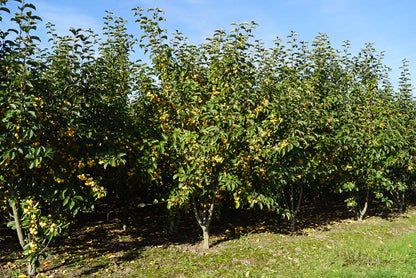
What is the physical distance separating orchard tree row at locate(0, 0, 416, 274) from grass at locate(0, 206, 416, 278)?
72 centimetres

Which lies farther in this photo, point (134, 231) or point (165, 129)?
point (134, 231)

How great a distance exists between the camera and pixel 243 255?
6.48 m

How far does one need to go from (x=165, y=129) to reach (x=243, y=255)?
319 centimetres

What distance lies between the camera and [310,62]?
8430 mm

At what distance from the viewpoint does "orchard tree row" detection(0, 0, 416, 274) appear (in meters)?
4.84

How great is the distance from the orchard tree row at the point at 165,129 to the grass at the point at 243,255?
2.35 feet

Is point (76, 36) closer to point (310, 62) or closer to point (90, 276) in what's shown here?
point (90, 276)

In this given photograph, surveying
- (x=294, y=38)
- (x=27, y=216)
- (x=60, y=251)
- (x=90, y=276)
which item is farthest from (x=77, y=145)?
(x=294, y=38)

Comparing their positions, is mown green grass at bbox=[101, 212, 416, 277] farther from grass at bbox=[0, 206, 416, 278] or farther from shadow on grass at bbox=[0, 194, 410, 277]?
shadow on grass at bbox=[0, 194, 410, 277]

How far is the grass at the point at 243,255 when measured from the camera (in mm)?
5605

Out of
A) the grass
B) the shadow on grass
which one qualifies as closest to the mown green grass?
the grass

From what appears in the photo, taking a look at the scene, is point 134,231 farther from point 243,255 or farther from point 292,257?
point 292,257

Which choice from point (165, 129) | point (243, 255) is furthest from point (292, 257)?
point (165, 129)

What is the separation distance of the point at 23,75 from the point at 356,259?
6825 mm
